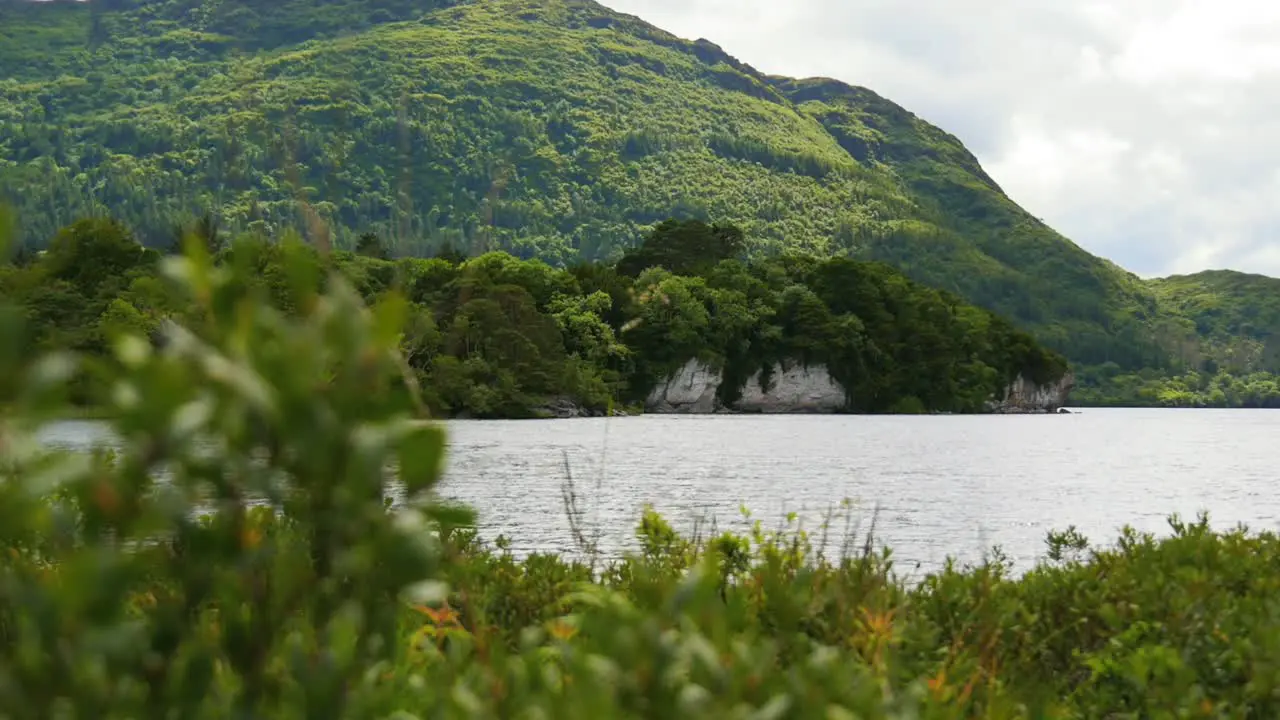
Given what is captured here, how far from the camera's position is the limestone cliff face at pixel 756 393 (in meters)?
113

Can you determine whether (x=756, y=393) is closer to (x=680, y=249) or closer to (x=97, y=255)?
(x=680, y=249)

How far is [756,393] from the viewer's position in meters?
121

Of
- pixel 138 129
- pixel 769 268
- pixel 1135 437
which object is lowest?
pixel 1135 437

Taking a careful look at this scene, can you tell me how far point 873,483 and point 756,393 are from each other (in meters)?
83.2

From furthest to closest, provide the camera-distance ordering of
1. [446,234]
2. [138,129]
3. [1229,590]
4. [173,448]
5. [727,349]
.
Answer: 1. [138,129]
2. [727,349]
3. [1229,590]
4. [446,234]
5. [173,448]

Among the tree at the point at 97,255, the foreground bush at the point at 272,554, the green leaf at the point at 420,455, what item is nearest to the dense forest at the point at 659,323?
the tree at the point at 97,255

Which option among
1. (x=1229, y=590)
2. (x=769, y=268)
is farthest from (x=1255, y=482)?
(x=769, y=268)

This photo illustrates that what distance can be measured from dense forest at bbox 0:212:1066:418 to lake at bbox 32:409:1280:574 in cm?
1190

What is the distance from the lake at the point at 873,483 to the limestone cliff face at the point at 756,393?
36611 millimetres

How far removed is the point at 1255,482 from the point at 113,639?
158ft

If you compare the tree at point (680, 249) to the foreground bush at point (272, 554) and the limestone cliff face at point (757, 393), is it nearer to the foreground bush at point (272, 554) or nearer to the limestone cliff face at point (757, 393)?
the limestone cliff face at point (757, 393)

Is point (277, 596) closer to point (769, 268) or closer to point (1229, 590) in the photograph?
point (1229, 590)

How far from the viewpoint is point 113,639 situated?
173cm

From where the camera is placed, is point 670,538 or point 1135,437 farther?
point 1135,437
